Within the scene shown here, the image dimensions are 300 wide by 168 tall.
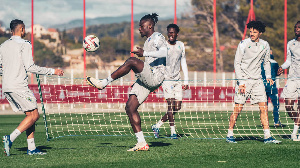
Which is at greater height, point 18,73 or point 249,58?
point 249,58

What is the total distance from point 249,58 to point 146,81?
2293mm

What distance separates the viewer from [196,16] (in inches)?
1784

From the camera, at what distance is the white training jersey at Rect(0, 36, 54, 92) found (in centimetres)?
822

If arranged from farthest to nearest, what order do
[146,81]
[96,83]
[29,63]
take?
[146,81]
[96,83]
[29,63]

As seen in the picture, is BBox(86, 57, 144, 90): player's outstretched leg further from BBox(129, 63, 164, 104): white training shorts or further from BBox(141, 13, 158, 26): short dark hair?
BBox(141, 13, 158, 26): short dark hair

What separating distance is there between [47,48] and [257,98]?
40.6 meters

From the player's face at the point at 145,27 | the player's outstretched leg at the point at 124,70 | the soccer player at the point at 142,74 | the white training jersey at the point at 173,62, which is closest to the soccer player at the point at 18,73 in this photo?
the player's outstretched leg at the point at 124,70

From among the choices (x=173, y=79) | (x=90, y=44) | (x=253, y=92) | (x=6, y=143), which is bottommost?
(x=6, y=143)

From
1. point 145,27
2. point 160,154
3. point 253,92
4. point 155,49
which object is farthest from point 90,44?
point 253,92

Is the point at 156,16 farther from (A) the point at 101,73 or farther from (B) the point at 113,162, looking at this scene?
(A) the point at 101,73

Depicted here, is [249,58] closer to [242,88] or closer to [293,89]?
[242,88]

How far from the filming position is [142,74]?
28.3ft

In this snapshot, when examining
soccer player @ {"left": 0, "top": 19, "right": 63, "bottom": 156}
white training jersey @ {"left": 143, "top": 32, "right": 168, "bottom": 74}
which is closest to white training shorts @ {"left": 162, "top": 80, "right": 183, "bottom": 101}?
white training jersey @ {"left": 143, "top": 32, "right": 168, "bottom": 74}

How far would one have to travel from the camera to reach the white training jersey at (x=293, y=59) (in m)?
11.0
